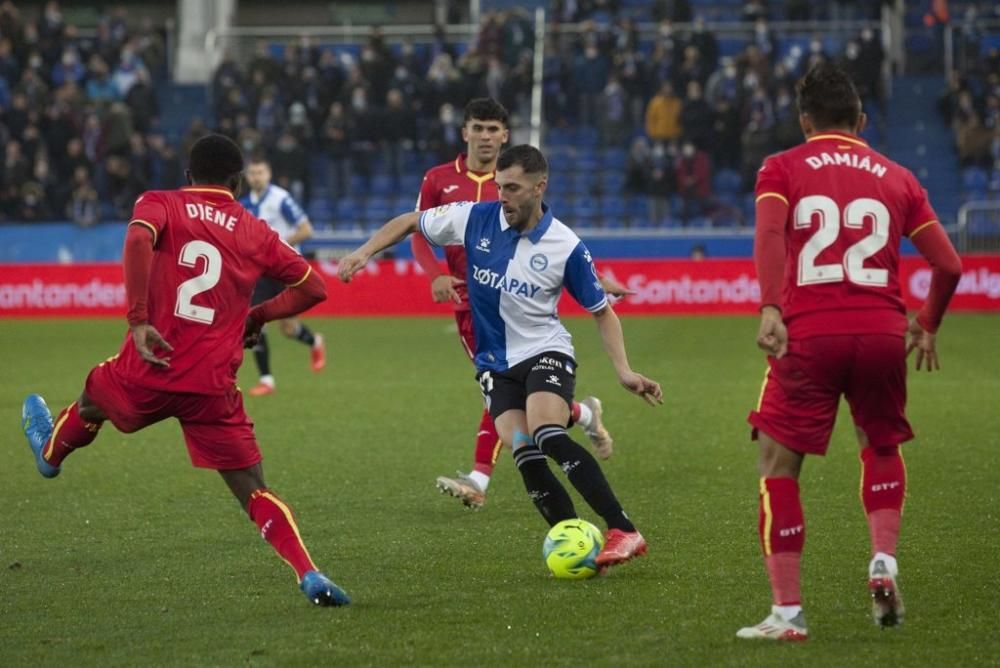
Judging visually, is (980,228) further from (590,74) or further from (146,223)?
(146,223)

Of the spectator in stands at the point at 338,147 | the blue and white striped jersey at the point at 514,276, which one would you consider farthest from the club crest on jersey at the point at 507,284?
the spectator in stands at the point at 338,147

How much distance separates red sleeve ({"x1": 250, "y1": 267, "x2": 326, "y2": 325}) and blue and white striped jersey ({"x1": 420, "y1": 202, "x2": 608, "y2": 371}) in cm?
85

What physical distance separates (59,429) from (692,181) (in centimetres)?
2097

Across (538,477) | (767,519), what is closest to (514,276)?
(538,477)

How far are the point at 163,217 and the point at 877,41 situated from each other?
77.3ft

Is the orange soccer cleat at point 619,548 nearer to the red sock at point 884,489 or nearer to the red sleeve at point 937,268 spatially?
the red sock at point 884,489

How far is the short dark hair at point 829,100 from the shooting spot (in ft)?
19.4

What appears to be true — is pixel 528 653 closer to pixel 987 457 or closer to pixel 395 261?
pixel 987 457

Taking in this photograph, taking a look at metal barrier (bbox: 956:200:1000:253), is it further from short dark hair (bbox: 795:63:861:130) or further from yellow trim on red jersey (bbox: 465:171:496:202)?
short dark hair (bbox: 795:63:861:130)

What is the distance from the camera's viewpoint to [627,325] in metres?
22.8

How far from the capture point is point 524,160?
7.09 m

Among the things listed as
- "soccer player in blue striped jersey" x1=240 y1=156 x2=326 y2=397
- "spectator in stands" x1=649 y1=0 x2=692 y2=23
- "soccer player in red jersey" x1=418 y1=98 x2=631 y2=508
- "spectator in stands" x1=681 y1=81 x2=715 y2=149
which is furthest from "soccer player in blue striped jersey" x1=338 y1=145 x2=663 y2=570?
"spectator in stands" x1=649 y1=0 x2=692 y2=23

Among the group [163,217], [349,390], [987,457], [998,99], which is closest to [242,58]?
[998,99]

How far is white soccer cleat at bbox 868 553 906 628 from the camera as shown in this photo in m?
5.82
